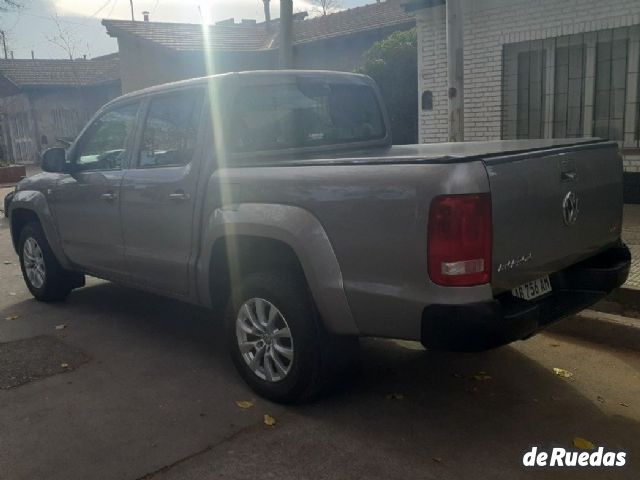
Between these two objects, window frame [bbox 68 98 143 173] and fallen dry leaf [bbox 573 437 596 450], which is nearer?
fallen dry leaf [bbox 573 437 596 450]

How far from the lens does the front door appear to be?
5.00 m

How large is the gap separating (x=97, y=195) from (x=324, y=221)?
8.31 ft

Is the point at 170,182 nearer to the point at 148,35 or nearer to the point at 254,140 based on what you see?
the point at 254,140

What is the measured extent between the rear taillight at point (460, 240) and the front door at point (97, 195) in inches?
112

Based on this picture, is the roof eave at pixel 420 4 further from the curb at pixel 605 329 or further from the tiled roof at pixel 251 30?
the tiled roof at pixel 251 30

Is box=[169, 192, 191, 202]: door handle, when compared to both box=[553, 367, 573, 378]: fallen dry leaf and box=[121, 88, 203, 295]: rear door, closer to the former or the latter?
box=[121, 88, 203, 295]: rear door

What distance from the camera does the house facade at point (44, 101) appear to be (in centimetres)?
2877

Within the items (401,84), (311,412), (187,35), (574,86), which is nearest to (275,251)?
(311,412)

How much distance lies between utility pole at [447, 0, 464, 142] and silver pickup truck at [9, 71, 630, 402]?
220 cm

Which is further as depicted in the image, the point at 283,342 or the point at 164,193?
the point at 164,193

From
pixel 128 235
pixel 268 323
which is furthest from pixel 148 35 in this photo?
pixel 268 323

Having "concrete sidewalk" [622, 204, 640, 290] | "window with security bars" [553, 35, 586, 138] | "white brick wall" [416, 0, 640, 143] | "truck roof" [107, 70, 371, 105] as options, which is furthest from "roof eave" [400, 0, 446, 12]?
"truck roof" [107, 70, 371, 105]

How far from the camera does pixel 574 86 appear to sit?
348 inches

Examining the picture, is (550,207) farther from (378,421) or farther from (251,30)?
(251,30)
